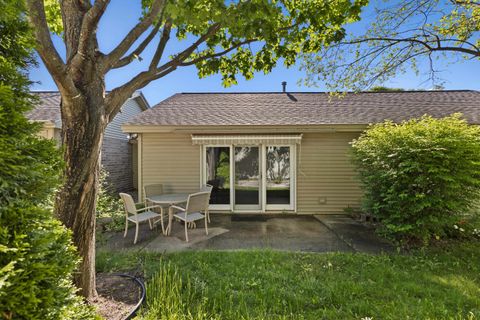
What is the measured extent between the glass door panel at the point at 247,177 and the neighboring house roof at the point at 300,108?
1.27 metres

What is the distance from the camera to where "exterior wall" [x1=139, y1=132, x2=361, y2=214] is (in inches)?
375

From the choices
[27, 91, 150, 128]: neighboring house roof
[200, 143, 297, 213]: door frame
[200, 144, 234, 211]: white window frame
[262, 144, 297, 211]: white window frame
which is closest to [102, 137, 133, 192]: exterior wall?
[27, 91, 150, 128]: neighboring house roof

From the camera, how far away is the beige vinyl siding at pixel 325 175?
952 cm

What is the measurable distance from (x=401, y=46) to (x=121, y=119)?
1546cm

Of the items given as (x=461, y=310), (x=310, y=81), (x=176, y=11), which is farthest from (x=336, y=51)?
(x=461, y=310)

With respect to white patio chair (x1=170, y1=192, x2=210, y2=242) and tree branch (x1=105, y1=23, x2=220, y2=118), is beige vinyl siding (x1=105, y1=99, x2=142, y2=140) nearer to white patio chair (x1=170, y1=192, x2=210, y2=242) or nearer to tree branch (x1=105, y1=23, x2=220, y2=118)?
white patio chair (x1=170, y1=192, x2=210, y2=242)

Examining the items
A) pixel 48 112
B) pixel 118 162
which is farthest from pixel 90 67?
pixel 118 162

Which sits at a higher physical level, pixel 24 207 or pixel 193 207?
pixel 24 207

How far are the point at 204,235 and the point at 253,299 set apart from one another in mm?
3572

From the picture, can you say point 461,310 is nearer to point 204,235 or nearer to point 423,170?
point 423,170

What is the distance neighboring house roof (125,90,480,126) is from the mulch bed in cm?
610

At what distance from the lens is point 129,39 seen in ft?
10.8

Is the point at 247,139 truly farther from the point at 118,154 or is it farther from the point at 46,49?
the point at 118,154

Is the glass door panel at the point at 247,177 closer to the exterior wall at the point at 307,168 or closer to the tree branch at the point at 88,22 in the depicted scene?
the exterior wall at the point at 307,168
